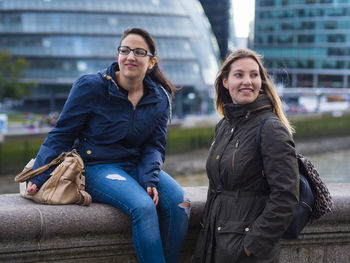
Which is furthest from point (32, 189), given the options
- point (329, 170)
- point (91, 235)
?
point (329, 170)

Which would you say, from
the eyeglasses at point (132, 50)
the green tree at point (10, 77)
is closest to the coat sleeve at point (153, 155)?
the eyeglasses at point (132, 50)

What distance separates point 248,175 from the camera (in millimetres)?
2688

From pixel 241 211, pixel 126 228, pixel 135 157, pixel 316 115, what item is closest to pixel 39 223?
pixel 126 228

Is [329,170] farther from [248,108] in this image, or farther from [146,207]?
[146,207]

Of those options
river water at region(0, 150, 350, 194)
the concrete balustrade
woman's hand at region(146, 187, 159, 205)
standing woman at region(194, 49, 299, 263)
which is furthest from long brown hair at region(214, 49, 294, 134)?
river water at region(0, 150, 350, 194)

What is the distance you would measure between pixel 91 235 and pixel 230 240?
84 cm

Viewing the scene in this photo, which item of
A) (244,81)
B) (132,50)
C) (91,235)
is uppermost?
(132,50)

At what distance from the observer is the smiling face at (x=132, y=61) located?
3.23 meters

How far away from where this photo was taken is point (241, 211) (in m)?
2.68

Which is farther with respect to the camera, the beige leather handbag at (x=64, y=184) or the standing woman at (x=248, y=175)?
the beige leather handbag at (x=64, y=184)

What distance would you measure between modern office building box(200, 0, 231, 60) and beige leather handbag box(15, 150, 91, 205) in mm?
102252

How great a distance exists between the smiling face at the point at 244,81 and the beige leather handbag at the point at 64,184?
1.00 m

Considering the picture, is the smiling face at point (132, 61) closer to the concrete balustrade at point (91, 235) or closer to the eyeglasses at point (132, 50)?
the eyeglasses at point (132, 50)

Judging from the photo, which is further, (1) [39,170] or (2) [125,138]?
(2) [125,138]
